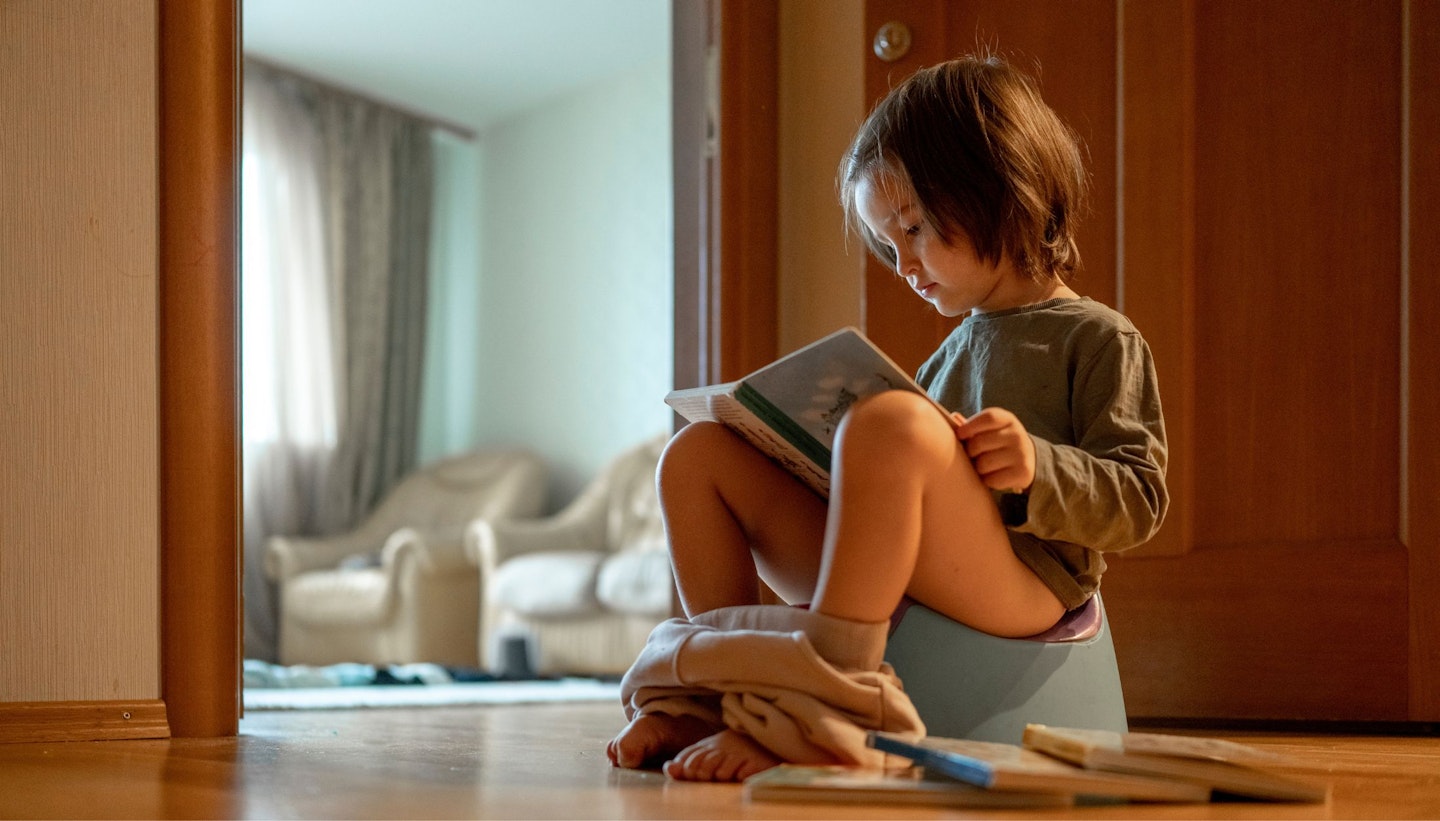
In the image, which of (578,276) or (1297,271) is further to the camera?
(578,276)

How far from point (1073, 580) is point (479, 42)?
169 inches

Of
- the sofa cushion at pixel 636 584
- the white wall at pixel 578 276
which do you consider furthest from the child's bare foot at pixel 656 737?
the white wall at pixel 578 276

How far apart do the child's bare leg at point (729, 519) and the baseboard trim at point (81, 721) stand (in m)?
0.66

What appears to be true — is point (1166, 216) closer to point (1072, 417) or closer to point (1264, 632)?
point (1264, 632)

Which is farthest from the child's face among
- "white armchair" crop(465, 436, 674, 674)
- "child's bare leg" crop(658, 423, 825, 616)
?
"white armchair" crop(465, 436, 674, 674)

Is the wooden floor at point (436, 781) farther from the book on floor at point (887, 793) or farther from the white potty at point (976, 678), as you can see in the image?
the white potty at point (976, 678)

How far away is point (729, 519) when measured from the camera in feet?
3.92

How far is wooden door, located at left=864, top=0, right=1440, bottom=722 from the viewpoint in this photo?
5.53 feet

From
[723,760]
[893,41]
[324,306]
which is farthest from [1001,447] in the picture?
[324,306]

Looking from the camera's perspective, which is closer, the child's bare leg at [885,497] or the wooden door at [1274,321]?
the child's bare leg at [885,497]

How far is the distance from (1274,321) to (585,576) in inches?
95.6

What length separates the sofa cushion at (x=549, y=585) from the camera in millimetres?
3846

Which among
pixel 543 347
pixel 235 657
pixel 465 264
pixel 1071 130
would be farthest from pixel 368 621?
pixel 1071 130

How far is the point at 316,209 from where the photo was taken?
525 centimetres
